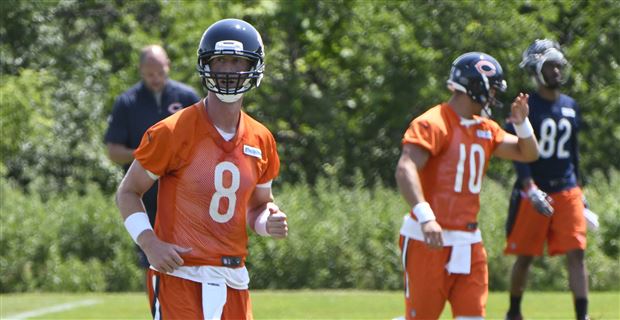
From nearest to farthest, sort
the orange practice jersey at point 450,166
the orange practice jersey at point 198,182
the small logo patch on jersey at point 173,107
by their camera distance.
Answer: the orange practice jersey at point 198,182 < the orange practice jersey at point 450,166 < the small logo patch on jersey at point 173,107

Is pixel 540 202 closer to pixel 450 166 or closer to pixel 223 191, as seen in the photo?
pixel 450 166

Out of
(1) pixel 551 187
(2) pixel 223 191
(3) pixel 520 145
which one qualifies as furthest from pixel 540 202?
(2) pixel 223 191

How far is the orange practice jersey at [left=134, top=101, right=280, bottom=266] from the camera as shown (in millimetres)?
5871

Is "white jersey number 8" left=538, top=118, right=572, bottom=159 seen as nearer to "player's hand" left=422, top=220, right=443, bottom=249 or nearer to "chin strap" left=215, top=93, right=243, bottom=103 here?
"player's hand" left=422, top=220, right=443, bottom=249

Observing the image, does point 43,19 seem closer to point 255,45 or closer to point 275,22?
point 275,22

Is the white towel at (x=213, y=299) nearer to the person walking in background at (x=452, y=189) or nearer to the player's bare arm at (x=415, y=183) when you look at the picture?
the player's bare arm at (x=415, y=183)

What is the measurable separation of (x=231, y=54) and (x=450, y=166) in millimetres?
2392

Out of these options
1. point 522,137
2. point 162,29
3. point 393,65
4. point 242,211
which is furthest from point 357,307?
point 162,29

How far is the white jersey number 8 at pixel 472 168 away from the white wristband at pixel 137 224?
99.8 inches

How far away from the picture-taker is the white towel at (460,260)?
25.3 ft

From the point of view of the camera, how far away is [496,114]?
23.0 m

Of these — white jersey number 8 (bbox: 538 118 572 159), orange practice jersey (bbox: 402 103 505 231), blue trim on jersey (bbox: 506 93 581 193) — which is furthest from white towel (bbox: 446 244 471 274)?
white jersey number 8 (bbox: 538 118 572 159)

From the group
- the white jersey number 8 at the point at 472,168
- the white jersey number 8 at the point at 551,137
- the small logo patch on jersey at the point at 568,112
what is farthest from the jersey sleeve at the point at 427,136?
the small logo patch on jersey at the point at 568,112

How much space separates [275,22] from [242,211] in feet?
61.0
